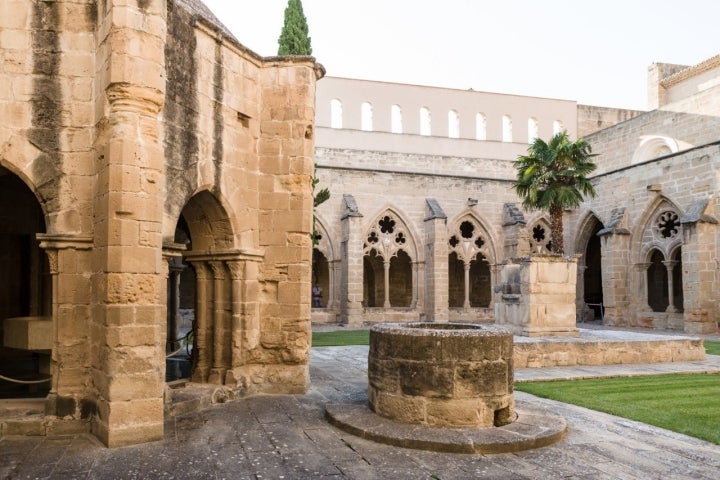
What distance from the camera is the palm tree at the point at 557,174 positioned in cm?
1562

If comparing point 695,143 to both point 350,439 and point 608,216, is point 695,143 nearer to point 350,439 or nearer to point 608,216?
point 608,216

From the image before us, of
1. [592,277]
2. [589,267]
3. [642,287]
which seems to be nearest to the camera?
[642,287]

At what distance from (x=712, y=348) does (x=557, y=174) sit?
5.43 m

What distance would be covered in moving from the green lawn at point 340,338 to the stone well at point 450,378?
763cm

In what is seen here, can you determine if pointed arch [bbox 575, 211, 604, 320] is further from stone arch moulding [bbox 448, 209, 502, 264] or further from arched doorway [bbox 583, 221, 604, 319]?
stone arch moulding [bbox 448, 209, 502, 264]

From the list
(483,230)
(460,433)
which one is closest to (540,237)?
(483,230)

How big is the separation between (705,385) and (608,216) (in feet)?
42.4

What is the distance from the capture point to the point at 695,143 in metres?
21.6

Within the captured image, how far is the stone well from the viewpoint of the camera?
210 inches

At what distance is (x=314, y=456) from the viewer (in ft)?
15.3

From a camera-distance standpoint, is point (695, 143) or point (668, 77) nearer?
point (695, 143)

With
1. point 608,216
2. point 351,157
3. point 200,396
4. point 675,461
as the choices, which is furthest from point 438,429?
→ point 351,157

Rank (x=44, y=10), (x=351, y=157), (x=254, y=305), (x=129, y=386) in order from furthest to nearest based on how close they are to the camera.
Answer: (x=351, y=157)
(x=254, y=305)
(x=44, y=10)
(x=129, y=386)

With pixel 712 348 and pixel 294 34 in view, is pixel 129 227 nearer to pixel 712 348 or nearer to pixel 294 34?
pixel 294 34
